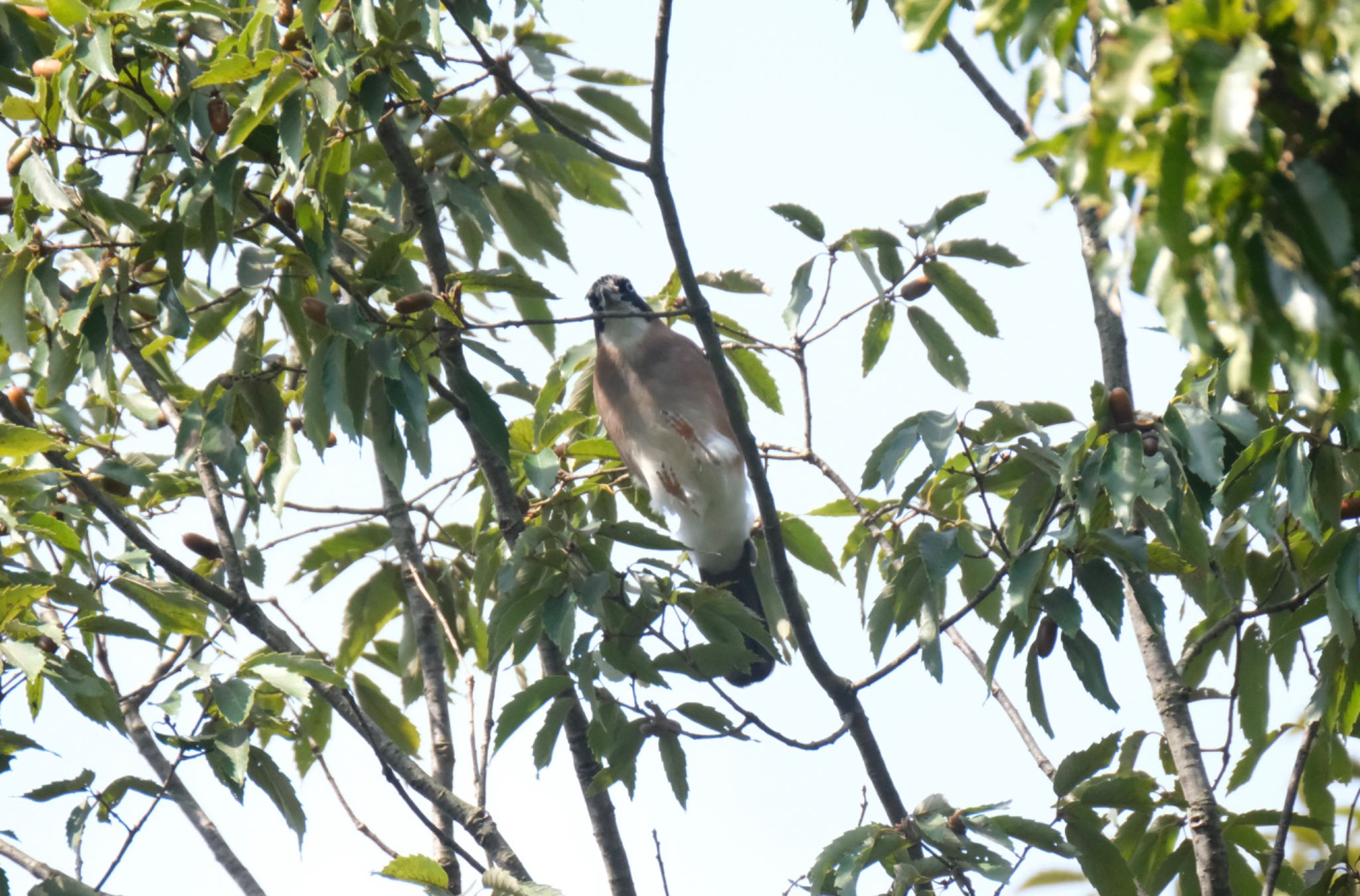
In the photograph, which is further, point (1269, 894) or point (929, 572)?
point (1269, 894)

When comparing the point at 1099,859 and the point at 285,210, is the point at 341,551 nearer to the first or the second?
the point at 285,210

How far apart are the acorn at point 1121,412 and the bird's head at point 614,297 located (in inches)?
84.9

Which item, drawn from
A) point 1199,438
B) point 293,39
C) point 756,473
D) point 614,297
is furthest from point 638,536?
point 614,297

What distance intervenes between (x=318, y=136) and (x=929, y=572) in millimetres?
1157

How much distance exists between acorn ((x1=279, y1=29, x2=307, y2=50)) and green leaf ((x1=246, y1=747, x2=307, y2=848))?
1259 mm

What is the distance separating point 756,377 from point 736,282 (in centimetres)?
23

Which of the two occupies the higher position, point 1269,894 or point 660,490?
point 660,490

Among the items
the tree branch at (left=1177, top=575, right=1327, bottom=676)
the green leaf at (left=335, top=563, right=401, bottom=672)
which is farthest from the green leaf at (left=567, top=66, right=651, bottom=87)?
the tree branch at (left=1177, top=575, right=1327, bottom=676)

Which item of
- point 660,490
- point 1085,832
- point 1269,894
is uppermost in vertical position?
point 660,490

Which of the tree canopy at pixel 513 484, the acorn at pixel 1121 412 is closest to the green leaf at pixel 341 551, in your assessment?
the tree canopy at pixel 513 484

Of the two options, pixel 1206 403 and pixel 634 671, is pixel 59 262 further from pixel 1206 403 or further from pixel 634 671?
pixel 1206 403

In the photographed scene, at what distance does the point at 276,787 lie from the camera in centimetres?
236

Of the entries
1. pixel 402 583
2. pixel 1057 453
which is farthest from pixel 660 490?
pixel 1057 453

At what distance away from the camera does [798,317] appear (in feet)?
7.18
